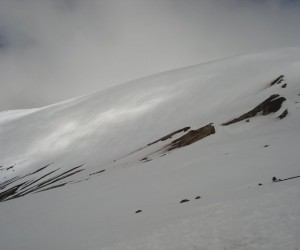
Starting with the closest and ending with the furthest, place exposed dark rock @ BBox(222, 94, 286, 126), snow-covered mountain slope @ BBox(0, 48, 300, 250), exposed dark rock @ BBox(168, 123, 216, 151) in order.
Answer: snow-covered mountain slope @ BBox(0, 48, 300, 250) → exposed dark rock @ BBox(222, 94, 286, 126) → exposed dark rock @ BBox(168, 123, 216, 151)

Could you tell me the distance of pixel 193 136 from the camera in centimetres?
2547

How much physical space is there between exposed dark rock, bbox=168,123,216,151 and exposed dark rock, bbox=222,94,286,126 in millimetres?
1316

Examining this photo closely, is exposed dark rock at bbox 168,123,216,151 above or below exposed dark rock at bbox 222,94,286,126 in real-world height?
below

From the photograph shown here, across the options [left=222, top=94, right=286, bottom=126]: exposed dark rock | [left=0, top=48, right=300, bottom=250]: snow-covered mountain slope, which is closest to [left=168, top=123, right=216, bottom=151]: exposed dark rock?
[left=0, top=48, right=300, bottom=250]: snow-covered mountain slope

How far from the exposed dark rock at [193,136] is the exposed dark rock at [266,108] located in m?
1.32

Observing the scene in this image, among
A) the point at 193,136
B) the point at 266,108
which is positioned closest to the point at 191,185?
the point at 193,136

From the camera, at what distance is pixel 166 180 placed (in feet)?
44.1

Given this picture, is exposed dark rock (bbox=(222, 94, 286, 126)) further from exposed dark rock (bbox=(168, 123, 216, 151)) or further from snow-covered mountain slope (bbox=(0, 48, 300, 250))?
exposed dark rock (bbox=(168, 123, 216, 151))

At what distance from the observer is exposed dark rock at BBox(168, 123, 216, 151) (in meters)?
24.4

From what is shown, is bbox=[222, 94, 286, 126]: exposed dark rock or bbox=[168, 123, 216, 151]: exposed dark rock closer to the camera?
bbox=[222, 94, 286, 126]: exposed dark rock

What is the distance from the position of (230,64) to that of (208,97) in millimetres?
17735

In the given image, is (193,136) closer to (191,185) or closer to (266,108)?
(266,108)

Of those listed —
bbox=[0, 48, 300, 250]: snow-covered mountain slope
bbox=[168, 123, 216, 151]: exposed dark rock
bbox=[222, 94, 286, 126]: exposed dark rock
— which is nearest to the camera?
bbox=[0, 48, 300, 250]: snow-covered mountain slope

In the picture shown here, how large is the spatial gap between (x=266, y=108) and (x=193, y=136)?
5767mm
